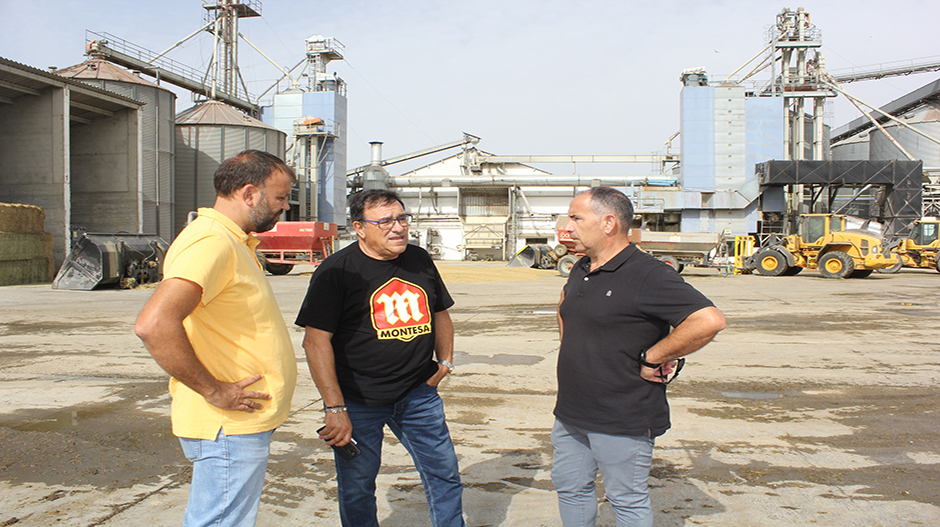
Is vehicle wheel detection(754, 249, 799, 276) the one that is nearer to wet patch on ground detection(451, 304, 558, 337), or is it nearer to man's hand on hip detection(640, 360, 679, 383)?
wet patch on ground detection(451, 304, 558, 337)

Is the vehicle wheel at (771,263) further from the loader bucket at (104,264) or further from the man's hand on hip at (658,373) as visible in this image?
the man's hand on hip at (658,373)

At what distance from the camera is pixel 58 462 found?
13.7 feet

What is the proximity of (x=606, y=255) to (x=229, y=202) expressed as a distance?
1.57 metres

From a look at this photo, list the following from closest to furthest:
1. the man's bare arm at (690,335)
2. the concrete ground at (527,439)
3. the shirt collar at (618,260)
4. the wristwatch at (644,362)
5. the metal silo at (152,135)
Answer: the man's bare arm at (690,335) < the wristwatch at (644,362) < the shirt collar at (618,260) < the concrete ground at (527,439) < the metal silo at (152,135)

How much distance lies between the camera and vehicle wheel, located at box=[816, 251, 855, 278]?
74.7ft

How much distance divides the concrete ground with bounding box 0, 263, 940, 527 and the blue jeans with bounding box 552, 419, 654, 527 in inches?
28.0

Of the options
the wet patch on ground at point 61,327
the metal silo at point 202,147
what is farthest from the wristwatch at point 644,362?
the metal silo at point 202,147

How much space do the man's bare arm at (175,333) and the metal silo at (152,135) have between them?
3000cm

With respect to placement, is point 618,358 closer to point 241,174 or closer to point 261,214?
point 261,214

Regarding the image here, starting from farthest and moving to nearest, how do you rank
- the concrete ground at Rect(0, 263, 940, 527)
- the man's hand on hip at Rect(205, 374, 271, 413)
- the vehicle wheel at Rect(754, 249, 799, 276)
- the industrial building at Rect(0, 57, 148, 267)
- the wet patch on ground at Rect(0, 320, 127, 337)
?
the vehicle wheel at Rect(754, 249, 799, 276) < the industrial building at Rect(0, 57, 148, 267) < the wet patch on ground at Rect(0, 320, 127, 337) < the concrete ground at Rect(0, 263, 940, 527) < the man's hand on hip at Rect(205, 374, 271, 413)

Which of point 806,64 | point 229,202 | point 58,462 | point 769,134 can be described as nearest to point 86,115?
point 58,462

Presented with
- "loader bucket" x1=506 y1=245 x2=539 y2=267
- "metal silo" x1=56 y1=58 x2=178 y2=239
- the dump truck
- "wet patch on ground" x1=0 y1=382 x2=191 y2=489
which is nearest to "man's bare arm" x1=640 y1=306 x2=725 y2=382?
"wet patch on ground" x1=0 y1=382 x2=191 y2=489

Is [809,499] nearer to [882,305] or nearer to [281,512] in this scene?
[281,512]

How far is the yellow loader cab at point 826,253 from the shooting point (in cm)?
2292
